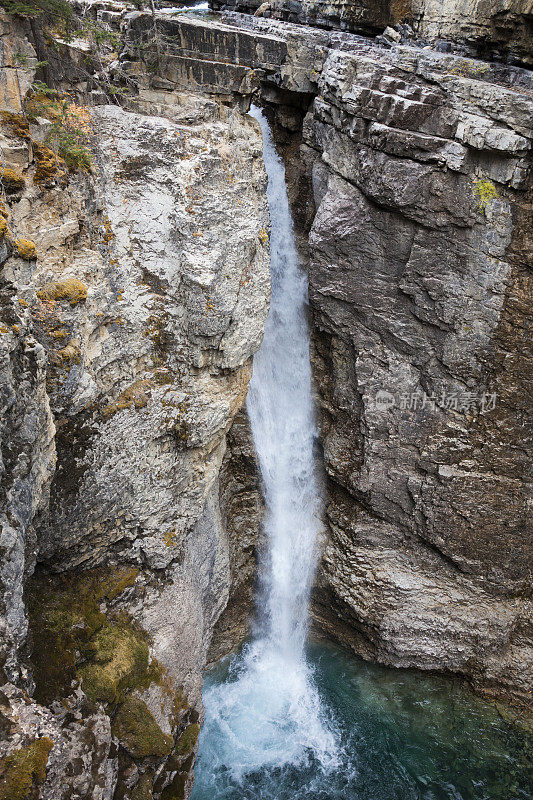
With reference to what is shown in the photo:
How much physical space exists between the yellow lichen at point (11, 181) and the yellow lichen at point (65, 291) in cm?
126

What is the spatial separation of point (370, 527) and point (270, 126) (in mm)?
10191

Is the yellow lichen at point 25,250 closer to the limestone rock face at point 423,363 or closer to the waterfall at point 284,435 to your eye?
the limestone rock face at point 423,363

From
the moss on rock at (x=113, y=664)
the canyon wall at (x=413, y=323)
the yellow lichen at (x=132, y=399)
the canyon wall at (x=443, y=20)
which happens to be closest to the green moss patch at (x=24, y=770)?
the moss on rock at (x=113, y=664)

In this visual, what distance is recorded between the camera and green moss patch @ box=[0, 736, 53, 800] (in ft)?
18.1

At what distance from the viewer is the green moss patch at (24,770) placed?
5.53 meters

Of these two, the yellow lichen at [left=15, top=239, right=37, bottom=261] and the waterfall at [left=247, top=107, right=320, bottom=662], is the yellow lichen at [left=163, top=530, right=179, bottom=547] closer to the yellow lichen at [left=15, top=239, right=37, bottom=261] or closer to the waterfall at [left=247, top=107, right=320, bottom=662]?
the waterfall at [left=247, top=107, right=320, bottom=662]

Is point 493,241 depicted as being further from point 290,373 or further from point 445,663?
point 445,663

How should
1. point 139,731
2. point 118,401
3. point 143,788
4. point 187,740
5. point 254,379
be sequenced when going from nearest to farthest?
point 143,788
point 139,731
point 118,401
point 187,740
point 254,379

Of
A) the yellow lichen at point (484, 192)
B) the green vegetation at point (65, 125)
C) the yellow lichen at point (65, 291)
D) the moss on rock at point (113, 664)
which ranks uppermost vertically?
the green vegetation at point (65, 125)

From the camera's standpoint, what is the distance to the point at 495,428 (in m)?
11.8

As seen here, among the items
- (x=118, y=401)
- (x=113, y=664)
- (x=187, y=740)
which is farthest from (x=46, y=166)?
(x=187, y=740)

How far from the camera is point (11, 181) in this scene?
715 centimetres

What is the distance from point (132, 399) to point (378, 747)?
9262mm

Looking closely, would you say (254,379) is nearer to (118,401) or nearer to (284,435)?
(284,435)
